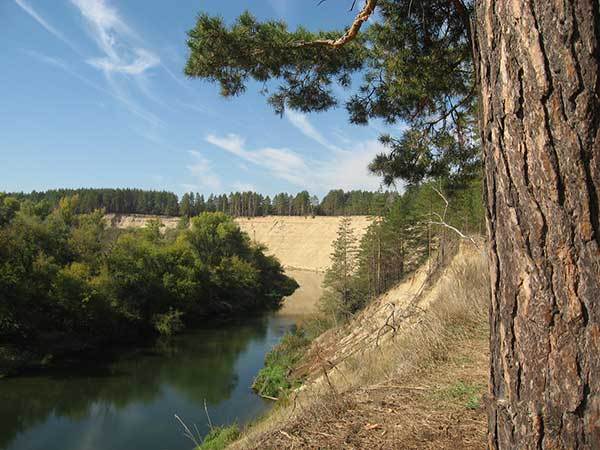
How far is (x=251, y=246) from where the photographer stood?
50531mm

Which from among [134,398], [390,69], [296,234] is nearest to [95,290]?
[134,398]

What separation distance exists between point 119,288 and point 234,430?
2187 centimetres

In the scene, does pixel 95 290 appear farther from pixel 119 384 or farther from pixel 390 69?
pixel 390 69

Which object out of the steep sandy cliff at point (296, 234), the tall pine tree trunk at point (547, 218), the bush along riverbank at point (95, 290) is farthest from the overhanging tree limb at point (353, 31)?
the steep sandy cliff at point (296, 234)

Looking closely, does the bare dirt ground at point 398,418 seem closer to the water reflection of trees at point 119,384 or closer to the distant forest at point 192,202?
the water reflection of trees at point 119,384

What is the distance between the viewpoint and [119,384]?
1931 centimetres

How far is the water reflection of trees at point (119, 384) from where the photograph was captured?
16.4 meters

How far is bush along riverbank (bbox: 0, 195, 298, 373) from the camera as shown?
23.2 m

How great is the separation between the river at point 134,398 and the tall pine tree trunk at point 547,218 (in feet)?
31.3

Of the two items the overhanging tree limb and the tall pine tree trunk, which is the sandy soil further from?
the tall pine tree trunk

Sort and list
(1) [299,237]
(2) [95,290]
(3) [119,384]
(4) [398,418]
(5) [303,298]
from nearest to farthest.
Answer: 1. (4) [398,418]
2. (3) [119,384]
3. (2) [95,290]
4. (5) [303,298]
5. (1) [299,237]

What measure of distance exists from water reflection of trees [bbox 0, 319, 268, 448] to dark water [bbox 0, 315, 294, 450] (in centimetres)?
3

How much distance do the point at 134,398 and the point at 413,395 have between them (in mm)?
16433

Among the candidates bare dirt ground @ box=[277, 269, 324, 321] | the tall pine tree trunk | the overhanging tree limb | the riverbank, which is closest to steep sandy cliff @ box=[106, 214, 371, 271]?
bare dirt ground @ box=[277, 269, 324, 321]
